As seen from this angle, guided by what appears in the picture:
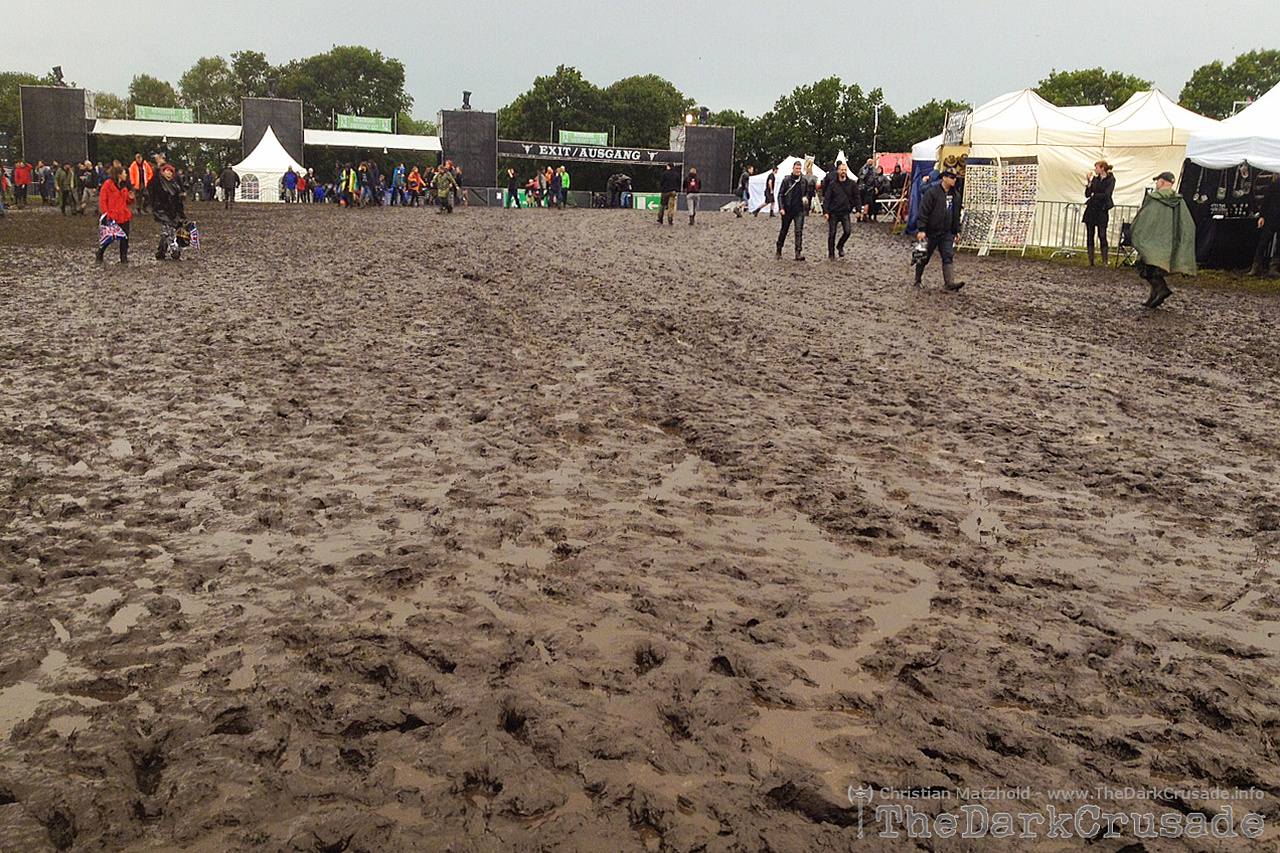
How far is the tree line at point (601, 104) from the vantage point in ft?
272

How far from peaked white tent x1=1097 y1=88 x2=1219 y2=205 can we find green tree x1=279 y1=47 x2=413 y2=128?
9298cm

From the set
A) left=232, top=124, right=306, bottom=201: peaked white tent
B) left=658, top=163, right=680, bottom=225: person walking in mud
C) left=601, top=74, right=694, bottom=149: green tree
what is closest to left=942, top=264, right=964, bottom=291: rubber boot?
left=658, top=163, right=680, bottom=225: person walking in mud

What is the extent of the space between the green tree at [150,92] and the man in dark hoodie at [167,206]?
10818 cm

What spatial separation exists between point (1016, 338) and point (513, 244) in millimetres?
13441

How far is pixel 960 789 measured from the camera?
110 inches

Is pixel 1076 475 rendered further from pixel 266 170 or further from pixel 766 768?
pixel 266 170

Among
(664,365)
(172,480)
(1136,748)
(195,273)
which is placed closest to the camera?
(1136,748)

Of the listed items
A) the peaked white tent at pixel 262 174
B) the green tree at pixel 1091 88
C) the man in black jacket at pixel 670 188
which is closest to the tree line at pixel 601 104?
the green tree at pixel 1091 88

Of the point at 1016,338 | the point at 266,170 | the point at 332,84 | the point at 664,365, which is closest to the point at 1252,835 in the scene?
the point at 664,365

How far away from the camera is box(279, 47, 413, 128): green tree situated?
103688 mm

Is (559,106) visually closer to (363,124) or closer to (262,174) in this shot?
(363,124)

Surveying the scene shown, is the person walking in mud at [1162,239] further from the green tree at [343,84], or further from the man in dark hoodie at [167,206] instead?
the green tree at [343,84]

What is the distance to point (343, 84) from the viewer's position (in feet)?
351

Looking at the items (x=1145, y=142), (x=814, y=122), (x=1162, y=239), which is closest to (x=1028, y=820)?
(x=1162, y=239)
